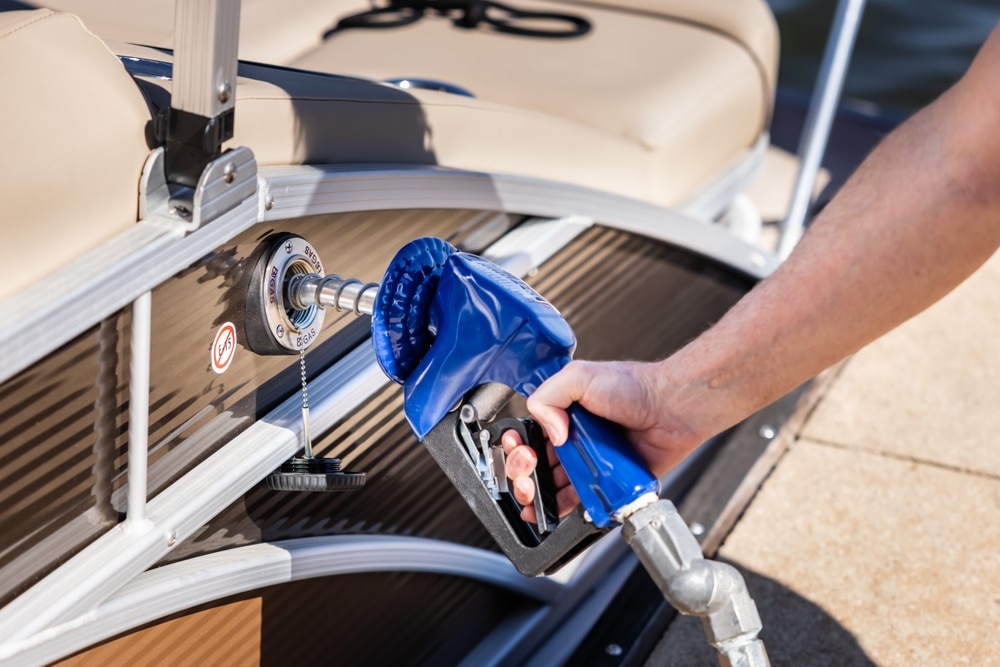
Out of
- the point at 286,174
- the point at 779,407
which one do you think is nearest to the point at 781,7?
the point at 779,407

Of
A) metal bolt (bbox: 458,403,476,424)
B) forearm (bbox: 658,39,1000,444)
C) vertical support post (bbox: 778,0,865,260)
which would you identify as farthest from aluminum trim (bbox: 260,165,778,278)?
vertical support post (bbox: 778,0,865,260)

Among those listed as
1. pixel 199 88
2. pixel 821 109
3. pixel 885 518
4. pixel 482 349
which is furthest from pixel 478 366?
pixel 821 109

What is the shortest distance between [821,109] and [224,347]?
172 cm

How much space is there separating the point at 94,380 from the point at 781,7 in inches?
182

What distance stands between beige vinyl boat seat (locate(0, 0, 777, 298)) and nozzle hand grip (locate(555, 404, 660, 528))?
0.38 m

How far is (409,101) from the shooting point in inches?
50.4

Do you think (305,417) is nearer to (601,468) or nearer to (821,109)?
(601,468)

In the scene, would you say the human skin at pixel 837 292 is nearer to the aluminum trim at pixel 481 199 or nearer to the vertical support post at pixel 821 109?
the aluminum trim at pixel 481 199

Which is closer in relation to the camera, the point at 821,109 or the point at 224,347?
the point at 224,347

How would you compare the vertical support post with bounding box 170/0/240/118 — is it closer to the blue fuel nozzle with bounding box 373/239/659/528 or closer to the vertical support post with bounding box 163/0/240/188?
the vertical support post with bounding box 163/0/240/188

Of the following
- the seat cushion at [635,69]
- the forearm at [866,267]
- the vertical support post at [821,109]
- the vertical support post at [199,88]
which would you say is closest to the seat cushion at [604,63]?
the seat cushion at [635,69]

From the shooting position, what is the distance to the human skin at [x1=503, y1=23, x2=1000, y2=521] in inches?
35.2

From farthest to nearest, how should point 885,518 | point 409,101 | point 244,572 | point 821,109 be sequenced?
point 821,109, point 885,518, point 409,101, point 244,572

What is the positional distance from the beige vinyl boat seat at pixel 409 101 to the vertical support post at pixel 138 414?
7 cm
